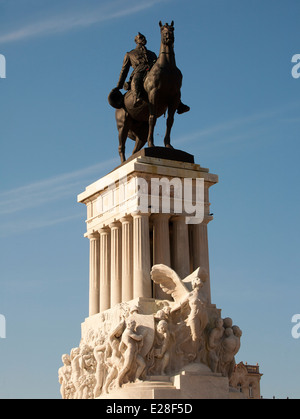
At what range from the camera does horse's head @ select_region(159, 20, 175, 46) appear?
4394 cm

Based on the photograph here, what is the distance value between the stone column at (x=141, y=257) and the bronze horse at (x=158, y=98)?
12.9 ft

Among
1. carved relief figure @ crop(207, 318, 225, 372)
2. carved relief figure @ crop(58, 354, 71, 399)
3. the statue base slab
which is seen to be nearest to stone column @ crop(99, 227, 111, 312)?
carved relief figure @ crop(58, 354, 71, 399)

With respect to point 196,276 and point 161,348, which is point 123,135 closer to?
point 196,276

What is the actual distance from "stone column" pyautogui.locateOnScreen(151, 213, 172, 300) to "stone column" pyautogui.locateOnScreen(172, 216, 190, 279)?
0.53m

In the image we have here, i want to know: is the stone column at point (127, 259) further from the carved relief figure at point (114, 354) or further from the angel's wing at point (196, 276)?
the angel's wing at point (196, 276)

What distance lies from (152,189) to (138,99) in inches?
189

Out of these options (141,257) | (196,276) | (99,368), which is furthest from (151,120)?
(99,368)

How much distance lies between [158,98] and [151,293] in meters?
8.61

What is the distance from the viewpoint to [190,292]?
131 feet

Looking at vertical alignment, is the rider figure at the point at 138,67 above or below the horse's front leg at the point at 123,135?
above

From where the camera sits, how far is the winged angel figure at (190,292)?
130ft

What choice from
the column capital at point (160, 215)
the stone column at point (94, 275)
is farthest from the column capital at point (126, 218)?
the stone column at point (94, 275)

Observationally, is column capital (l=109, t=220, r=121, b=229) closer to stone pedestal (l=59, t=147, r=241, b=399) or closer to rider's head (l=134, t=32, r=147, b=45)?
stone pedestal (l=59, t=147, r=241, b=399)
